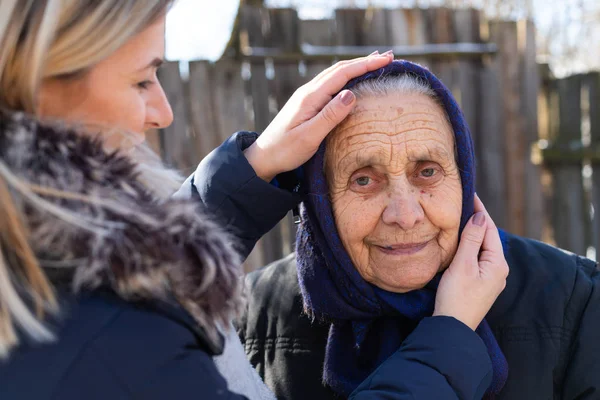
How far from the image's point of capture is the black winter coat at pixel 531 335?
2127mm

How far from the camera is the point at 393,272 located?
7.40 ft

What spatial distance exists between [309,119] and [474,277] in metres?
0.70

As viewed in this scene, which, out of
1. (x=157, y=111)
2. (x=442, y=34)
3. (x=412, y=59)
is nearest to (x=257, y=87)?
(x=412, y=59)

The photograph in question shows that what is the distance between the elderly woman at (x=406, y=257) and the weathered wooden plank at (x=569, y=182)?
11.1ft

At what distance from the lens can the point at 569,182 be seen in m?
5.50

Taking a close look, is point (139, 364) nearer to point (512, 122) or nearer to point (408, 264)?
point (408, 264)

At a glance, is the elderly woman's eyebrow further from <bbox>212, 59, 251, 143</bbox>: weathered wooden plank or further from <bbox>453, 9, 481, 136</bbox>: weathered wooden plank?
<bbox>453, 9, 481, 136</bbox>: weathered wooden plank

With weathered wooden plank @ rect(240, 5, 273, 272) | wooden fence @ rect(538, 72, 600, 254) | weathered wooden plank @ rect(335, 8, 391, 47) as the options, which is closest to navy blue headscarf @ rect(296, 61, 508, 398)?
weathered wooden plank @ rect(240, 5, 273, 272)

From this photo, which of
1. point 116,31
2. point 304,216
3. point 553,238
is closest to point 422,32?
point 553,238

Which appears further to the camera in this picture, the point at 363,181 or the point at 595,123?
the point at 595,123

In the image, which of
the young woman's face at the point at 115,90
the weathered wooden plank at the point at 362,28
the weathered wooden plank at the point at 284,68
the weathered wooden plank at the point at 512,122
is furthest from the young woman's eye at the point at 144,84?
the weathered wooden plank at the point at 512,122

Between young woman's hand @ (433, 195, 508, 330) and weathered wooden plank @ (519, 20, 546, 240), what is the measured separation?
350cm

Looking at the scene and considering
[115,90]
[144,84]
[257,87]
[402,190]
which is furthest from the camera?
[257,87]

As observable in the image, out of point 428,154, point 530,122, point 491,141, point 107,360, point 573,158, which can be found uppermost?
point 428,154
